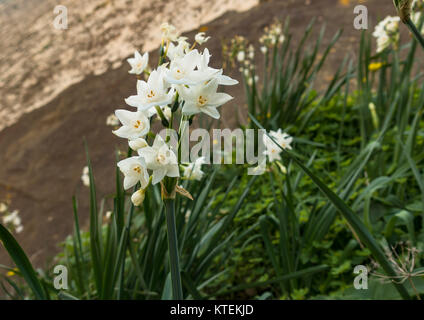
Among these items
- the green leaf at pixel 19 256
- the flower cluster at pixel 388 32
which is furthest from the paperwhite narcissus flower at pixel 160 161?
the flower cluster at pixel 388 32

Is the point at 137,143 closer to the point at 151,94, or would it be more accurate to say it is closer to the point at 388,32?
the point at 151,94

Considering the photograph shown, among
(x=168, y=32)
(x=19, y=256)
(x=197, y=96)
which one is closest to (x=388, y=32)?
(x=168, y=32)

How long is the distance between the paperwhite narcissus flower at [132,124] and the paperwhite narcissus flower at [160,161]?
5cm

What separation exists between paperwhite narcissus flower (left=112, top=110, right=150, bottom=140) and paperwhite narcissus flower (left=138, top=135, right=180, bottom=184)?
47mm

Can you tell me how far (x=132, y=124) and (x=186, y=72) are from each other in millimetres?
120

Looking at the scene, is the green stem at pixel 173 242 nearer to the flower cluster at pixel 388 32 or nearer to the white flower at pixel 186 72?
the white flower at pixel 186 72

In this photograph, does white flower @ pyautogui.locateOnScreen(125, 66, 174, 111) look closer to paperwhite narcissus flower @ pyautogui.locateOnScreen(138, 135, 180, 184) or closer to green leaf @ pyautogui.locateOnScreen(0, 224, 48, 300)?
paperwhite narcissus flower @ pyautogui.locateOnScreen(138, 135, 180, 184)

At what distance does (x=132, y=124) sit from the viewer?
1.96 ft

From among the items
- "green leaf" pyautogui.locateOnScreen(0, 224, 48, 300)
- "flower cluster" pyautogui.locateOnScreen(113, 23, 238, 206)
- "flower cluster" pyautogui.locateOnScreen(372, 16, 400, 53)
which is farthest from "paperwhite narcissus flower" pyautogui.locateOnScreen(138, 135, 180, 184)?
"flower cluster" pyautogui.locateOnScreen(372, 16, 400, 53)

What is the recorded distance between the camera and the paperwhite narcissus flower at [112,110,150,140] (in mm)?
584

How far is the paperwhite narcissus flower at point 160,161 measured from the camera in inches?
21.2

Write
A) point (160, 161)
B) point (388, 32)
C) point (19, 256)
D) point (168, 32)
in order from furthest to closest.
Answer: point (388, 32) → point (168, 32) → point (19, 256) → point (160, 161)

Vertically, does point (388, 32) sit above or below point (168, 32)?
above
